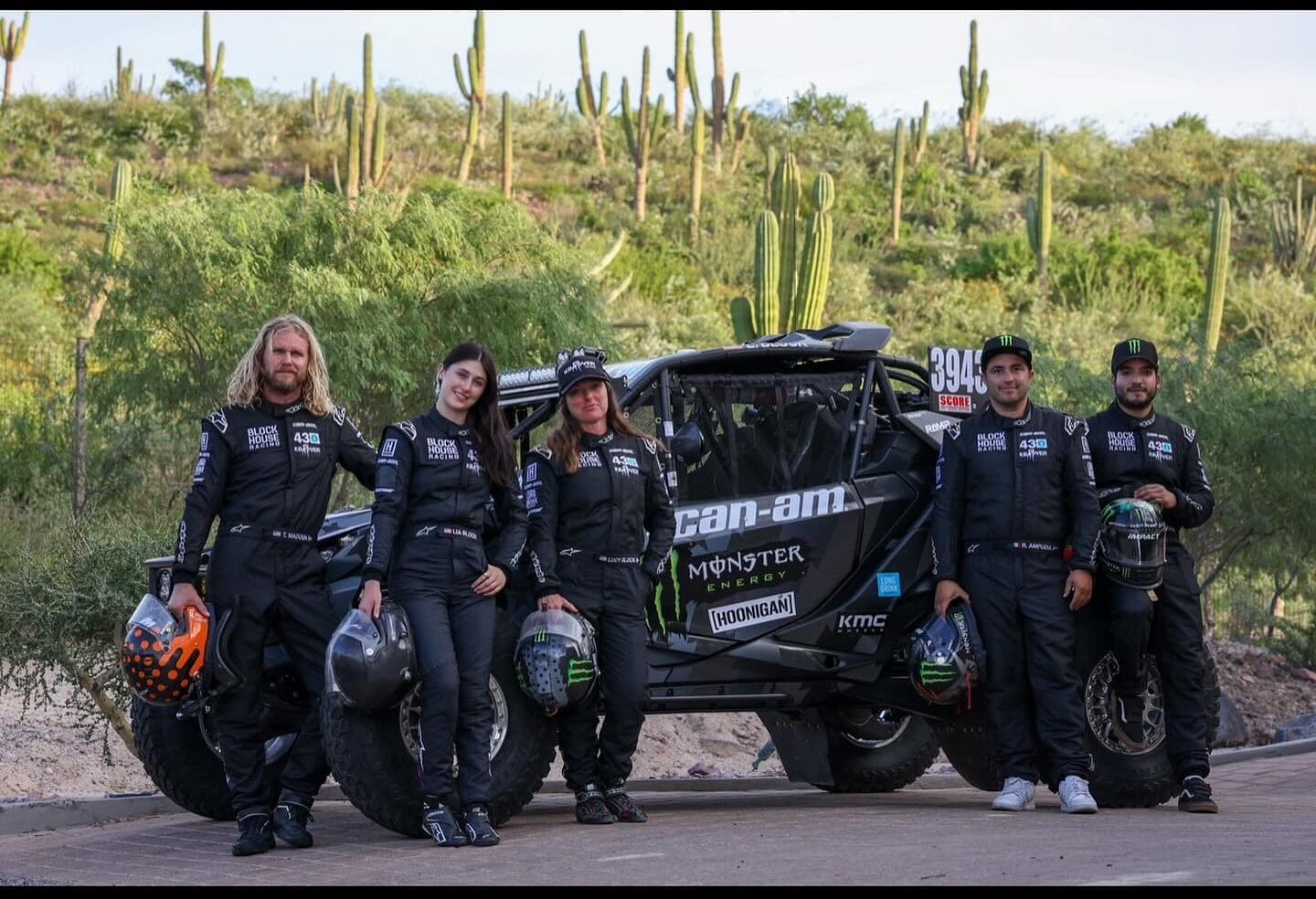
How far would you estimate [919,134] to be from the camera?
47.1m

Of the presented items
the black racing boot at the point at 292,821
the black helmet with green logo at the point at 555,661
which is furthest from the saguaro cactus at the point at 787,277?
the black racing boot at the point at 292,821

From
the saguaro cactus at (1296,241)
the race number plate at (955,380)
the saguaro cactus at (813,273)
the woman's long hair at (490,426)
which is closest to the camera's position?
the woman's long hair at (490,426)

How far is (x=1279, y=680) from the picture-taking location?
56.1ft

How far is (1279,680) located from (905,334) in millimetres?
20747

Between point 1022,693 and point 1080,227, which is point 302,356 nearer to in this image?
point 1022,693

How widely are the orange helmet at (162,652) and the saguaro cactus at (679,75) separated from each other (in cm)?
3691

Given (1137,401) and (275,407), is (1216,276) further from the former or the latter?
(275,407)

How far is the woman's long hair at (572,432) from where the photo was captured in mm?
8117

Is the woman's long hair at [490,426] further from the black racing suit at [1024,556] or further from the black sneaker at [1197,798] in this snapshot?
the black sneaker at [1197,798]

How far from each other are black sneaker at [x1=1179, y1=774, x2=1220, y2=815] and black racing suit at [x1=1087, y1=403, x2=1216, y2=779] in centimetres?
8

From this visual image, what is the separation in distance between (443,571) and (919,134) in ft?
135

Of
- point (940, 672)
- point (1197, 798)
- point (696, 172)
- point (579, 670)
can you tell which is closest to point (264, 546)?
point (579, 670)

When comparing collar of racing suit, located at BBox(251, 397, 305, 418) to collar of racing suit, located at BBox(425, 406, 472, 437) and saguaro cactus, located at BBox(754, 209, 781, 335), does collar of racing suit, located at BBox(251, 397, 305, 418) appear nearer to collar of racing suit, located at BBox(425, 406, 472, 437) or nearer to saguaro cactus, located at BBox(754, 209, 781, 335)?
collar of racing suit, located at BBox(425, 406, 472, 437)

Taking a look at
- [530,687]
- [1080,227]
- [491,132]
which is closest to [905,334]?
[1080,227]
